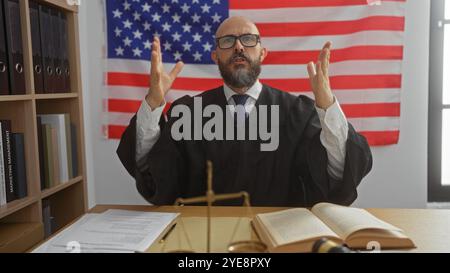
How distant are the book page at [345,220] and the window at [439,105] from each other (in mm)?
521

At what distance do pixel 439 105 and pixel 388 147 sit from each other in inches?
6.8

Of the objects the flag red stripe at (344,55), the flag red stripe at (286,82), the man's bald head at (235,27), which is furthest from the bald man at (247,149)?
the flag red stripe at (344,55)

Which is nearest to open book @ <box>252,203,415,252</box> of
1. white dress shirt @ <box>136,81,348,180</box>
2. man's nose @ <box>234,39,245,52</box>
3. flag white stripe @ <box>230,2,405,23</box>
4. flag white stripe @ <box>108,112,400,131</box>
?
white dress shirt @ <box>136,81,348,180</box>

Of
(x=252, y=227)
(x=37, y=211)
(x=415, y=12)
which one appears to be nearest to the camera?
(x=252, y=227)

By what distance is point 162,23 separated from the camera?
110 centimetres

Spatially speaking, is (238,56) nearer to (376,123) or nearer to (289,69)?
(289,69)

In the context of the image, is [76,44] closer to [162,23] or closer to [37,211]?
[162,23]

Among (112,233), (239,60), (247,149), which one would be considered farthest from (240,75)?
(112,233)

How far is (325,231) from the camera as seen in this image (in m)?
0.55

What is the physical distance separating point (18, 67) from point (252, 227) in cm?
67

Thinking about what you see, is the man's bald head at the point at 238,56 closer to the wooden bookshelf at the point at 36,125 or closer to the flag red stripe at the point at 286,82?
the flag red stripe at the point at 286,82

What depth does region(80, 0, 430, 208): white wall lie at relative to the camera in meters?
0.98
